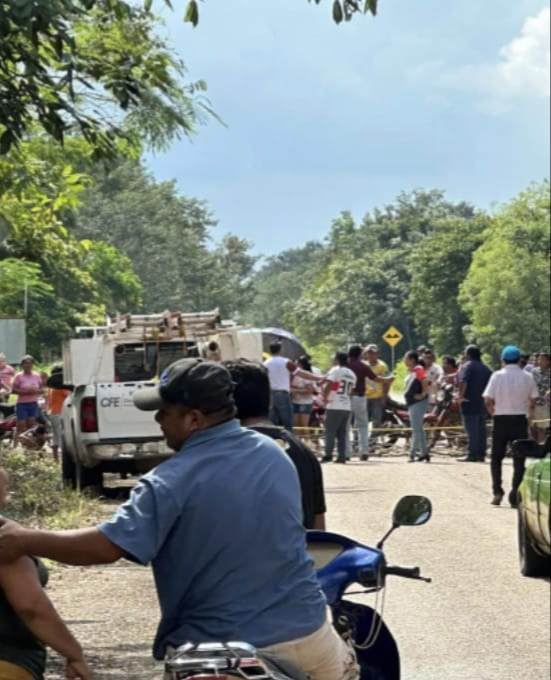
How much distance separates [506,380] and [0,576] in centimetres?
1273

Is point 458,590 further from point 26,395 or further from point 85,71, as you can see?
point 26,395

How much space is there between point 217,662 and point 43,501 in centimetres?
1143

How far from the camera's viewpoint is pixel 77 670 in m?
A: 4.28

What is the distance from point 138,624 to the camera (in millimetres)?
9719

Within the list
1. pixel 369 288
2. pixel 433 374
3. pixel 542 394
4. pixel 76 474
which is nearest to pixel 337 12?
pixel 76 474

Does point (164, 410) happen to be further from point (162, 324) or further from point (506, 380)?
point (162, 324)

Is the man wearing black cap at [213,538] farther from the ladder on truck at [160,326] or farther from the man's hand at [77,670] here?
the ladder on truck at [160,326]

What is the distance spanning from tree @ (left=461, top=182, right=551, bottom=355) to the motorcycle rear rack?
64747 mm

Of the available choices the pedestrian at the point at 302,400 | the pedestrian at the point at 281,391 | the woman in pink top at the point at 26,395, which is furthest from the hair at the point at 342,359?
the woman in pink top at the point at 26,395

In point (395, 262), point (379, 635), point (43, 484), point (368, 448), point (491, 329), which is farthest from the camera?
point (395, 262)

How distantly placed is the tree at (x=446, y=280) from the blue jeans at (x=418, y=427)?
58.8 meters

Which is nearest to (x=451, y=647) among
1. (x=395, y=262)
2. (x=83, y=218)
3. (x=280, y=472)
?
(x=280, y=472)

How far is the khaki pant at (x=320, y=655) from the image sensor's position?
13.9 ft

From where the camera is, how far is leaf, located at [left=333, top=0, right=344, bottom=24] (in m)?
7.16
